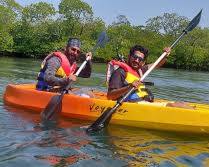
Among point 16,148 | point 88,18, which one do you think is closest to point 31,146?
point 16,148

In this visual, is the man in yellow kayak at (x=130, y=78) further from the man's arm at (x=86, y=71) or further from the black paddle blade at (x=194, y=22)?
the black paddle blade at (x=194, y=22)

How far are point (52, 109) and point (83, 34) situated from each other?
49573mm

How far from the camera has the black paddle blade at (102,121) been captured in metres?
7.47

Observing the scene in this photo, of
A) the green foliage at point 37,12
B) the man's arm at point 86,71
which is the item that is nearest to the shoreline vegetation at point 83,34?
the green foliage at point 37,12

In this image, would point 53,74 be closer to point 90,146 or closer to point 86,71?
point 86,71

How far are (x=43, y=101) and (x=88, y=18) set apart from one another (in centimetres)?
4910

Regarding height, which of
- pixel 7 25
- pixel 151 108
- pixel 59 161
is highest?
pixel 7 25

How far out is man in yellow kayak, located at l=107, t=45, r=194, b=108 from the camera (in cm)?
767

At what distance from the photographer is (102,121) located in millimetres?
7605

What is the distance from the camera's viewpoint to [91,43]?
2079 inches

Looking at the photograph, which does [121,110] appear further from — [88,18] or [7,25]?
[88,18]

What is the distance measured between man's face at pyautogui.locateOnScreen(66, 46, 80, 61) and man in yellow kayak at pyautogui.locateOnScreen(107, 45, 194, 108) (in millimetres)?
1013

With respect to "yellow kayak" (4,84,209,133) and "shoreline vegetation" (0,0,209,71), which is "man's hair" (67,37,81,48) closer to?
"yellow kayak" (4,84,209,133)

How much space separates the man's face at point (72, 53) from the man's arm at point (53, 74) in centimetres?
30
